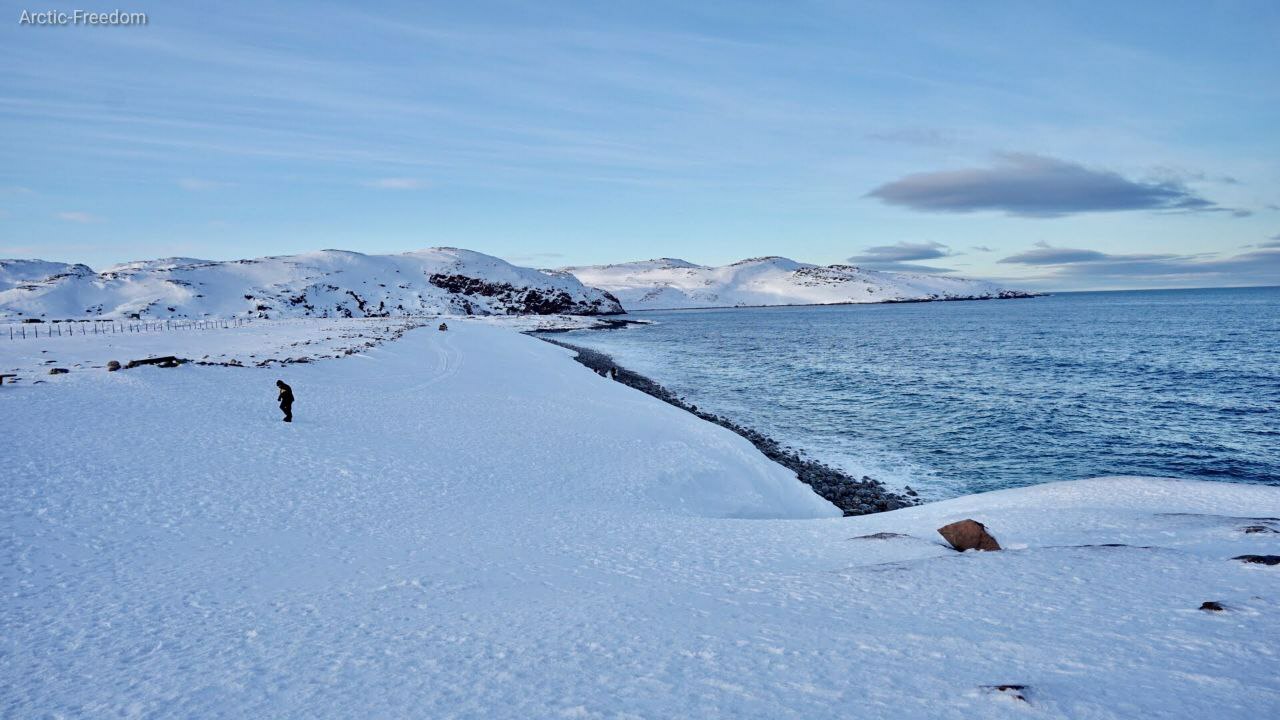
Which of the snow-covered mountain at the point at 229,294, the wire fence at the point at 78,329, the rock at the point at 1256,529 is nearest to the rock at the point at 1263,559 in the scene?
the rock at the point at 1256,529

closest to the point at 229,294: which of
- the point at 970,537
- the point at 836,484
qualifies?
the point at 836,484

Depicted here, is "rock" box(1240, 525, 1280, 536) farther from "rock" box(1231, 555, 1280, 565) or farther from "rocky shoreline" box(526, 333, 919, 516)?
"rocky shoreline" box(526, 333, 919, 516)

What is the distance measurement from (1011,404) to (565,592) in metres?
38.7

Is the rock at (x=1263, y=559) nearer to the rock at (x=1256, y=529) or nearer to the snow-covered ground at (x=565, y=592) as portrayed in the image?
the snow-covered ground at (x=565, y=592)

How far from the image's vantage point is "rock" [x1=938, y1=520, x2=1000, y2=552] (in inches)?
446

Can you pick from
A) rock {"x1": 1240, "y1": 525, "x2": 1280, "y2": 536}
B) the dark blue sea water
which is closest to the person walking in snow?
the dark blue sea water

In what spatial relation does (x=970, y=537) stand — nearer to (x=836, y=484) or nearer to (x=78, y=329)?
(x=836, y=484)

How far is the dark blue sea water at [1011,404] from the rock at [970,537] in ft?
40.1

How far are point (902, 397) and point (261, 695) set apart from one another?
43.0 meters

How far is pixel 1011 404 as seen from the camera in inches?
1539

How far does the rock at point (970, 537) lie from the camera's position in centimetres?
1133

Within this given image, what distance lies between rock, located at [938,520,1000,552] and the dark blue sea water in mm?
12238

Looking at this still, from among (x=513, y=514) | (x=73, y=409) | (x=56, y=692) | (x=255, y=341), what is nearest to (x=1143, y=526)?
(x=513, y=514)

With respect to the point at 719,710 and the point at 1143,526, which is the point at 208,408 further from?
the point at 1143,526
